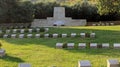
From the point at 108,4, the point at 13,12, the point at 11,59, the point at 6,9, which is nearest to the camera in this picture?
the point at 11,59

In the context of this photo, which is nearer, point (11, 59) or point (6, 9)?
point (11, 59)

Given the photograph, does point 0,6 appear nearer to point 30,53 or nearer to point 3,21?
point 3,21

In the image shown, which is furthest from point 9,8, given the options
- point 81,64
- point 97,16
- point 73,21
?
point 81,64

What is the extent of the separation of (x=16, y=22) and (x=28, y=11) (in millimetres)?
1286

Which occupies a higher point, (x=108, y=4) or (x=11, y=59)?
(x=11, y=59)

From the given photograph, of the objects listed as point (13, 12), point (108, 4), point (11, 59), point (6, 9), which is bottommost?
point (13, 12)

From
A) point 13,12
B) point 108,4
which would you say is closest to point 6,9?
point 13,12

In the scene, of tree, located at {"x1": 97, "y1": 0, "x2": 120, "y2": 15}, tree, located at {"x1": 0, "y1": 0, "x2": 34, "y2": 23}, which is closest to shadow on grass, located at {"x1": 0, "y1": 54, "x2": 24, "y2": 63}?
tree, located at {"x1": 97, "y1": 0, "x2": 120, "y2": 15}

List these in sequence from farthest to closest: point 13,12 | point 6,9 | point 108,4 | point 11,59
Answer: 1. point 13,12
2. point 6,9
3. point 108,4
4. point 11,59

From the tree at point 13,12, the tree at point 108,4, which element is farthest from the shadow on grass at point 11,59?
the tree at point 13,12

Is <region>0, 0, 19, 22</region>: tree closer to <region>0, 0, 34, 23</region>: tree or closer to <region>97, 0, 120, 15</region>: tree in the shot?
<region>0, 0, 34, 23</region>: tree

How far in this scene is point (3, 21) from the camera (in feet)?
81.9

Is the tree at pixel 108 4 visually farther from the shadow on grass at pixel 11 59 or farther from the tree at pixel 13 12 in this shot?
the shadow on grass at pixel 11 59

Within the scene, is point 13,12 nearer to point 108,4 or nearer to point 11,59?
point 108,4
